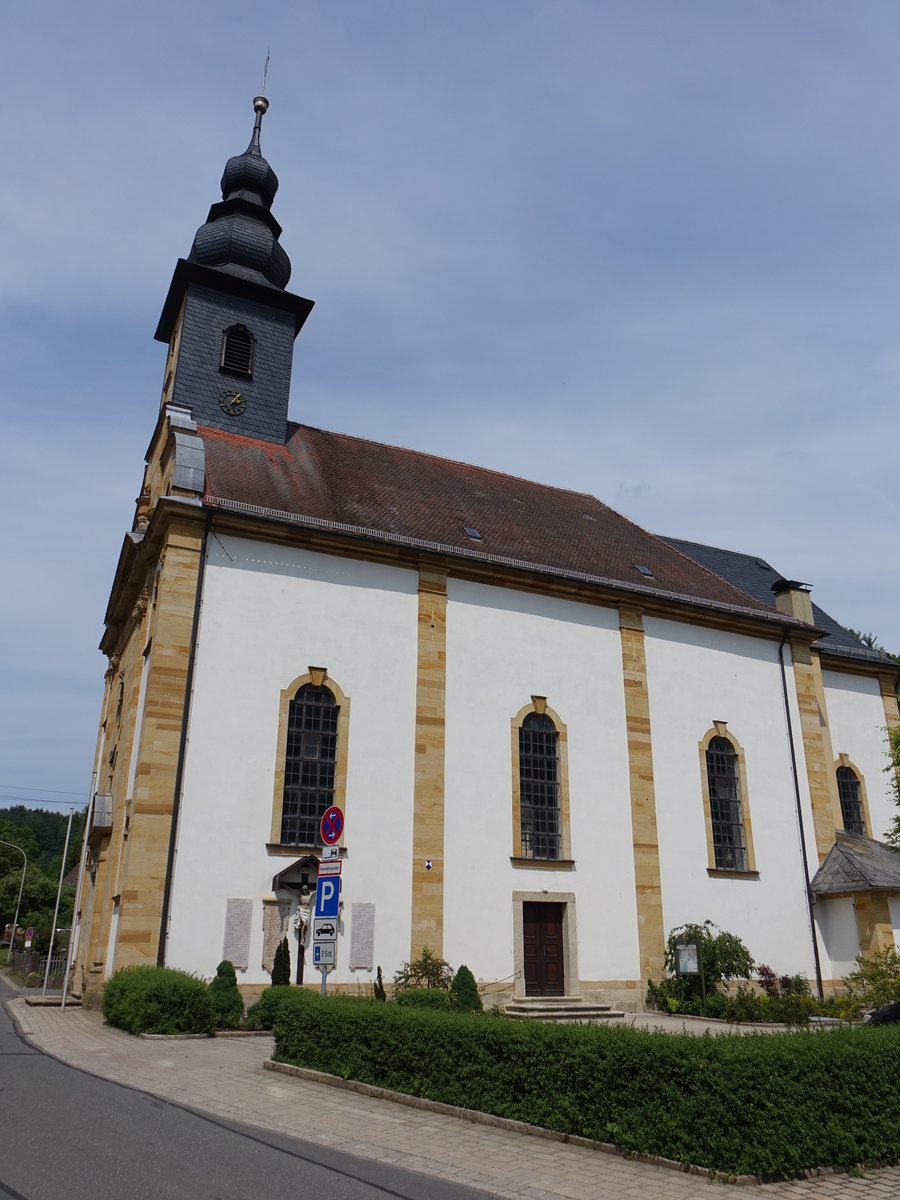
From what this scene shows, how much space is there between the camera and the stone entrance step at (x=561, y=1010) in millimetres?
18250

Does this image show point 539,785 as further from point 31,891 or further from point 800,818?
point 31,891

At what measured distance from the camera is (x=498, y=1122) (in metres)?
8.73

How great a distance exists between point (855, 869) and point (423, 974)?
11.4 metres

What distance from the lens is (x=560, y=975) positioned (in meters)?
20.0

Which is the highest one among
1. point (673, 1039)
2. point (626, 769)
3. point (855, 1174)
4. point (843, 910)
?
point (626, 769)

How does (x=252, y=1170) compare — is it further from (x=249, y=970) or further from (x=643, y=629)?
(x=643, y=629)

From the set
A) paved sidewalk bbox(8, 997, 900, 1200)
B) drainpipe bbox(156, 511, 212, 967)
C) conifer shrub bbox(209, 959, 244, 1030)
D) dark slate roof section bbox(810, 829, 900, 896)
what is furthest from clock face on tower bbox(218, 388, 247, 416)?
dark slate roof section bbox(810, 829, 900, 896)

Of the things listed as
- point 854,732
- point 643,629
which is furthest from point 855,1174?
point 854,732

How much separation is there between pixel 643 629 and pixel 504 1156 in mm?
16883

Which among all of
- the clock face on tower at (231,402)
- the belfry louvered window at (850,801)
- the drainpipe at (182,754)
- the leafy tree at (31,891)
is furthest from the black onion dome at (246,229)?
the leafy tree at (31,891)

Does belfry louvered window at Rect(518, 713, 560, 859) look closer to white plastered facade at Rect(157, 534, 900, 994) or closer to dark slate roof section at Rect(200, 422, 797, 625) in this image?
white plastered facade at Rect(157, 534, 900, 994)

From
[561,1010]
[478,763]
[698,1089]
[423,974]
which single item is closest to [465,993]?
[423,974]

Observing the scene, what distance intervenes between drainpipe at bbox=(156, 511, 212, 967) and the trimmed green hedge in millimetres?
8376

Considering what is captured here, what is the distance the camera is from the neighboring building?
17.8 metres
